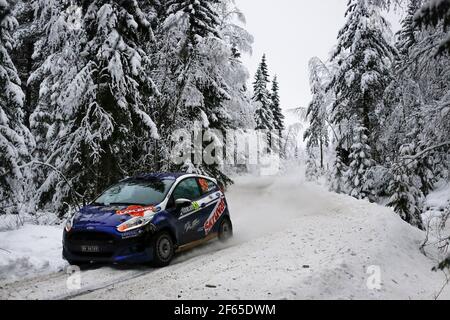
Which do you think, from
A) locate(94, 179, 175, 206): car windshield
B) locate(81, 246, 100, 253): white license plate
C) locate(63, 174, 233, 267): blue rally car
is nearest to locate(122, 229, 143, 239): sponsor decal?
locate(63, 174, 233, 267): blue rally car

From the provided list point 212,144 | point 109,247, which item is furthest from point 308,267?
point 212,144

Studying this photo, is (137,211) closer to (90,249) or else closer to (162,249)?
(162,249)

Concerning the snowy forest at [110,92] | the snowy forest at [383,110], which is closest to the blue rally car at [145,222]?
the snowy forest at [110,92]

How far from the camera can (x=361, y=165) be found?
23.4m

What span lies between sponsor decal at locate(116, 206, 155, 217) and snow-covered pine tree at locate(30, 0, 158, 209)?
5403 mm

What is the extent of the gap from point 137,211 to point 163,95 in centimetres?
1172

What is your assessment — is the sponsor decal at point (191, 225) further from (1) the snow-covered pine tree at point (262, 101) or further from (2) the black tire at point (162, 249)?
(1) the snow-covered pine tree at point (262, 101)

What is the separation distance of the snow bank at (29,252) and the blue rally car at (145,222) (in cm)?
53

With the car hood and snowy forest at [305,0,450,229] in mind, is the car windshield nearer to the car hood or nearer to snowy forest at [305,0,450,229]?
the car hood

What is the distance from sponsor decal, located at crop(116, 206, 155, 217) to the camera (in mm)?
8619

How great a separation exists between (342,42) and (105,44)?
47.8 feet

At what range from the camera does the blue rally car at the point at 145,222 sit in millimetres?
8266
